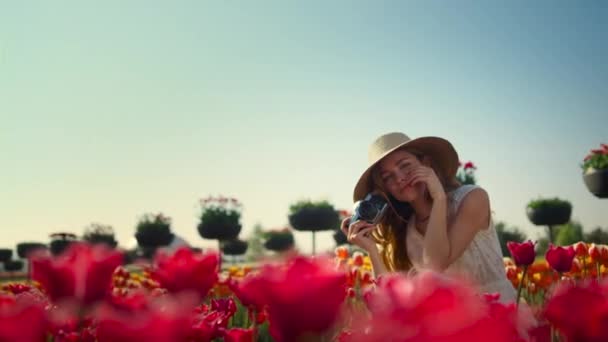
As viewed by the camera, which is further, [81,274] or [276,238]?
[276,238]

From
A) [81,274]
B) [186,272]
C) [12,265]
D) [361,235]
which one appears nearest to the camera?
[81,274]

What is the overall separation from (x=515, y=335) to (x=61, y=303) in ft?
2.10

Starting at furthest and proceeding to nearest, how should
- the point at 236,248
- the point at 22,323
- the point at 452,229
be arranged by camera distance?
the point at 236,248, the point at 452,229, the point at 22,323

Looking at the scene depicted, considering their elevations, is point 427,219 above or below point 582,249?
above

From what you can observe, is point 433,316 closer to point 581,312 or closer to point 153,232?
point 581,312

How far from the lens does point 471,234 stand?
3025 millimetres

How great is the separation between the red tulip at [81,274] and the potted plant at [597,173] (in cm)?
A: 1049

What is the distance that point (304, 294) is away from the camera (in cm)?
58

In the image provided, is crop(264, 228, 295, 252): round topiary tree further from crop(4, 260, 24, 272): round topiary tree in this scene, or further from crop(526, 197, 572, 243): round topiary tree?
crop(4, 260, 24, 272): round topiary tree

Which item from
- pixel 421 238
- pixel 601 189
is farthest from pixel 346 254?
pixel 601 189

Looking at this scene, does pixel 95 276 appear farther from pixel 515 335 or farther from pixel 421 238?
pixel 421 238

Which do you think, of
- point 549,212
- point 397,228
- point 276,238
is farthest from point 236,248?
point 397,228

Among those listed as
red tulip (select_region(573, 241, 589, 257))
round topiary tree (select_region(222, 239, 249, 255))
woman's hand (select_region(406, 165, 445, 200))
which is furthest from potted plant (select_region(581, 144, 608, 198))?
round topiary tree (select_region(222, 239, 249, 255))

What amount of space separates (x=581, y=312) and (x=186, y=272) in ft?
1.99
